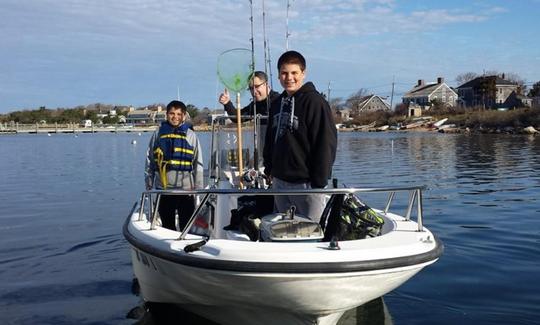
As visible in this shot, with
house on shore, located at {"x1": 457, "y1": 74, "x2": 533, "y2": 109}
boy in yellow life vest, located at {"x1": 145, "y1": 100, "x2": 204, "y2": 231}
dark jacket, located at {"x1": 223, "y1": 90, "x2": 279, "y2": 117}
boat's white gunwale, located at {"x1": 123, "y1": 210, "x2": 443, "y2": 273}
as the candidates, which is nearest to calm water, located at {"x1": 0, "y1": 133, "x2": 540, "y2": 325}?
boy in yellow life vest, located at {"x1": 145, "y1": 100, "x2": 204, "y2": 231}

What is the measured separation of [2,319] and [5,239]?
4723 mm

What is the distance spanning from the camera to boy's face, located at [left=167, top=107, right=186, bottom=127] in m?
6.65

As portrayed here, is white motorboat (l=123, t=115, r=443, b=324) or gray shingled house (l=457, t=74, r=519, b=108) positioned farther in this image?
gray shingled house (l=457, t=74, r=519, b=108)

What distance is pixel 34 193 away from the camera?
1809cm

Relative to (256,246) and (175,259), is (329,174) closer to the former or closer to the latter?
(256,246)

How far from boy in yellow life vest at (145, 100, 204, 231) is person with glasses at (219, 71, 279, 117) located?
27.0 inches

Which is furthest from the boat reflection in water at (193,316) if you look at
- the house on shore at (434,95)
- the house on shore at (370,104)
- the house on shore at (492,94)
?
the house on shore at (370,104)

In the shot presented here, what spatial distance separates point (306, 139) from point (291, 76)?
576mm

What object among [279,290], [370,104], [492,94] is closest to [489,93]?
[492,94]

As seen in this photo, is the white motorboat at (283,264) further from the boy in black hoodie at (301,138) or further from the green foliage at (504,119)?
the green foliage at (504,119)

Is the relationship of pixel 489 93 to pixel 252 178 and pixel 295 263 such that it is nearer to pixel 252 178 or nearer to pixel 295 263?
pixel 252 178

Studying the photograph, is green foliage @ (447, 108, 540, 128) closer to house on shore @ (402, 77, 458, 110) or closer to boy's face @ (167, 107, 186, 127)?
house on shore @ (402, 77, 458, 110)

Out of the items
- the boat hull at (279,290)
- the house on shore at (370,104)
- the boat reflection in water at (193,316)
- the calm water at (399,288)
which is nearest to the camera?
the boat hull at (279,290)

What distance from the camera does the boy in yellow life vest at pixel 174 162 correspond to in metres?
6.57
